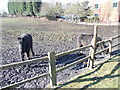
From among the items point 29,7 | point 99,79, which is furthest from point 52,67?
point 29,7

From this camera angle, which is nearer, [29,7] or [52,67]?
[52,67]

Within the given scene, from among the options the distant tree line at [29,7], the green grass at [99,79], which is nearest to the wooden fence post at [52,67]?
the green grass at [99,79]

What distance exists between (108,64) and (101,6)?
29.6 m

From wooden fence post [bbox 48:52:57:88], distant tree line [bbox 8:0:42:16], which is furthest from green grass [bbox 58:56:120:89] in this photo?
distant tree line [bbox 8:0:42:16]

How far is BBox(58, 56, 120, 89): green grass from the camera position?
3707 millimetres

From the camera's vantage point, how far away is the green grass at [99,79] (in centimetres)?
371

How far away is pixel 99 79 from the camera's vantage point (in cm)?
402

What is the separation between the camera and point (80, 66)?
5.66 meters

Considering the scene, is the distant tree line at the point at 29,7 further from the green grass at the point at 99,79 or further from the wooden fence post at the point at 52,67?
the wooden fence post at the point at 52,67

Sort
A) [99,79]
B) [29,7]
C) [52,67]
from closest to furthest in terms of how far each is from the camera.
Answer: [52,67] → [99,79] → [29,7]

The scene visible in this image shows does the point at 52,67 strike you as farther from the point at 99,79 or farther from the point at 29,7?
the point at 29,7

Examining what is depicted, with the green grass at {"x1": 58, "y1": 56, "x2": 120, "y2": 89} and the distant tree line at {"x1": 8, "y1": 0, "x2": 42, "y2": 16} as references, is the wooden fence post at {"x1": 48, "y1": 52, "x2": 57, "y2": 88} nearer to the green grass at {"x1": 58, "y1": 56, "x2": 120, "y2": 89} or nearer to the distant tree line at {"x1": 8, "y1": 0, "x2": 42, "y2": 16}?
the green grass at {"x1": 58, "y1": 56, "x2": 120, "y2": 89}

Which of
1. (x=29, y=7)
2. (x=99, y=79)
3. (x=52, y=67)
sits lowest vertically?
(x=99, y=79)

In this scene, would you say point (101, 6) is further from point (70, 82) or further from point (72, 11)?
point (70, 82)
